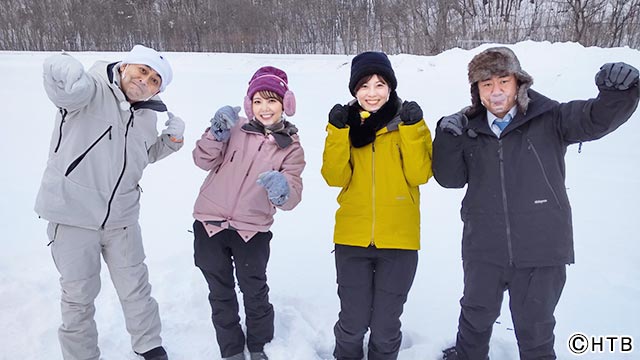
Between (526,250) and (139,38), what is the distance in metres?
20.7

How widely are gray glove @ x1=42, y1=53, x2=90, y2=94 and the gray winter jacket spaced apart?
0.11ft

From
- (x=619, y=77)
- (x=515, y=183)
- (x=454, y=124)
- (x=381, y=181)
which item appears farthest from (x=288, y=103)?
(x=619, y=77)

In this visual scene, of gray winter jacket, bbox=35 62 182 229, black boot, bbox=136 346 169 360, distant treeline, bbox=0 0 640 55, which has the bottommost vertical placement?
black boot, bbox=136 346 169 360

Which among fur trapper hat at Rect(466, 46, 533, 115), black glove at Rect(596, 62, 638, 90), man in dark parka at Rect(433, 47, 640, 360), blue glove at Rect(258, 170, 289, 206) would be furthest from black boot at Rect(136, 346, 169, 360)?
black glove at Rect(596, 62, 638, 90)

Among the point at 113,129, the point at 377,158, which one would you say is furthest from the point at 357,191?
the point at 113,129

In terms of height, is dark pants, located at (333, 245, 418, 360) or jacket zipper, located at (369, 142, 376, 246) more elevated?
jacket zipper, located at (369, 142, 376, 246)

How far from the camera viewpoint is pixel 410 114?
1986 mm

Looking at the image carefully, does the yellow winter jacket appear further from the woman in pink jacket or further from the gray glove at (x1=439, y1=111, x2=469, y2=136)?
the woman in pink jacket

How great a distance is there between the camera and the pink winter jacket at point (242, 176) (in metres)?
2.16

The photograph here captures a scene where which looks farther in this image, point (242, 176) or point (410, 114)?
point (242, 176)

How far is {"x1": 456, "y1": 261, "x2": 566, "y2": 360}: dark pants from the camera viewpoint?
1991 millimetres

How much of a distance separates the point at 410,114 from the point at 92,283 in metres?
1.63

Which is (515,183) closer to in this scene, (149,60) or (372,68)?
(372,68)

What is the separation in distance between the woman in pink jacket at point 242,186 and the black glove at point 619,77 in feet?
4.31
